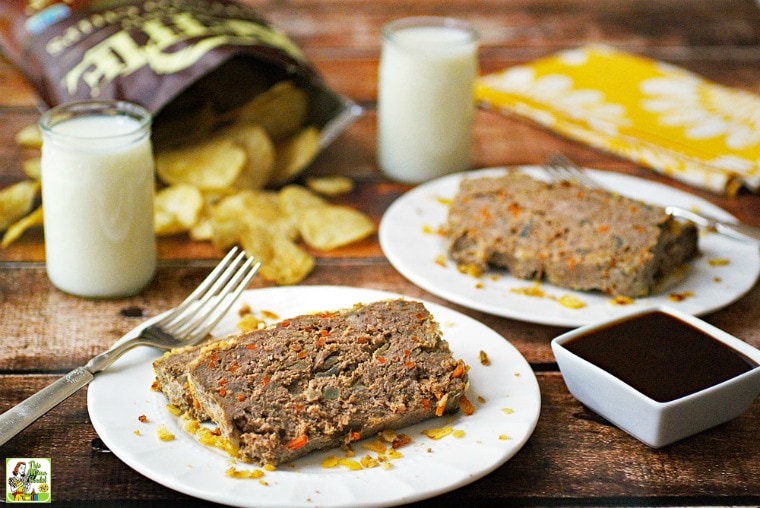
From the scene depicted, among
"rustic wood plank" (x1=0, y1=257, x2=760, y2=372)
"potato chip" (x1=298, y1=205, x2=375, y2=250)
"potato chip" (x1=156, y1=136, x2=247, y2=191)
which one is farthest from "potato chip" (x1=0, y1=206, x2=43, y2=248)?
"potato chip" (x1=298, y1=205, x2=375, y2=250)

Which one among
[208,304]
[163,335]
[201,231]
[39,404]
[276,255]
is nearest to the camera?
[39,404]

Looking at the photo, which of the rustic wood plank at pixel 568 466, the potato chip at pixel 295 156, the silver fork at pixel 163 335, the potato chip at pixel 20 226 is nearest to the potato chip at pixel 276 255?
the silver fork at pixel 163 335

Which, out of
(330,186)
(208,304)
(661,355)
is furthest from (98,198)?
(661,355)

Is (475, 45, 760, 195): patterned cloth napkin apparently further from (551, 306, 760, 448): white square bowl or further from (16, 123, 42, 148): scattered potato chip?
(16, 123, 42, 148): scattered potato chip

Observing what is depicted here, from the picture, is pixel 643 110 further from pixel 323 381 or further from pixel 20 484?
pixel 20 484

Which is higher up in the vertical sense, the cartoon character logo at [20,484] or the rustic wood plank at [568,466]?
the cartoon character logo at [20,484]

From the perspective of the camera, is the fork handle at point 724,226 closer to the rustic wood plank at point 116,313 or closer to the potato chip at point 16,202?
the rustic wood plank at point 116,313
